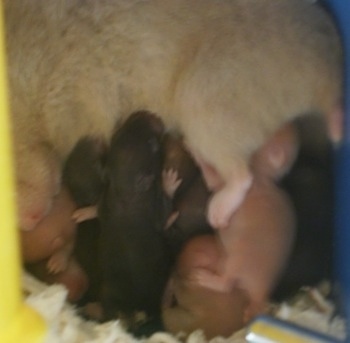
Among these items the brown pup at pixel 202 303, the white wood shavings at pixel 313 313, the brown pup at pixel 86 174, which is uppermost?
Answer: the brown pup at pixel 86 174

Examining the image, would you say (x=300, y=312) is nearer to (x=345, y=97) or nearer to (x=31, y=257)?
(x=345, y=97)

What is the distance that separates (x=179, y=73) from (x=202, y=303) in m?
0.42

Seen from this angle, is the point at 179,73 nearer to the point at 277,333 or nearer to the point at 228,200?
the point at 228,200

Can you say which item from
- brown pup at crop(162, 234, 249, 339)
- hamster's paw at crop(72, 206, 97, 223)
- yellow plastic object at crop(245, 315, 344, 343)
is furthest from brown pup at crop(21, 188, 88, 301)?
yellow plastic object at crop(245, 315, 344, 343)

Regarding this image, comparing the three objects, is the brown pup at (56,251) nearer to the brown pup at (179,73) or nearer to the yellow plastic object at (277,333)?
the brown pup at (179,73)

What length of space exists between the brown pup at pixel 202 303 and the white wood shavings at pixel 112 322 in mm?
26

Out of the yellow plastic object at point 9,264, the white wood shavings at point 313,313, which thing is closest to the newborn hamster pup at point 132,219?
the white wood shavings at point 313,313

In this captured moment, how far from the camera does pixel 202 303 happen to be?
1.40 metres

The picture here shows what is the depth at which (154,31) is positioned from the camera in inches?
55.9

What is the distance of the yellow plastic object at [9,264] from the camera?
0.93 metres

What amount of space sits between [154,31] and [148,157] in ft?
0.76

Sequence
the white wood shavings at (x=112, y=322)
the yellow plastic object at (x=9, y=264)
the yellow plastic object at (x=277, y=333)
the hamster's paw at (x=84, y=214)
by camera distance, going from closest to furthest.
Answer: the yellow plastic object at (x=9, y=264) → the yellow plastic object at (x=277, y=333) → the white wood shavings at (x=112, y=322) → the hamster's paw at (x=84, y=214)

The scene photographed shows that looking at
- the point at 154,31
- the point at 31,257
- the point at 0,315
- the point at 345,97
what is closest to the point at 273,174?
the point at 345,97

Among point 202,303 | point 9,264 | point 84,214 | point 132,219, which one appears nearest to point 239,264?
point 202,303
